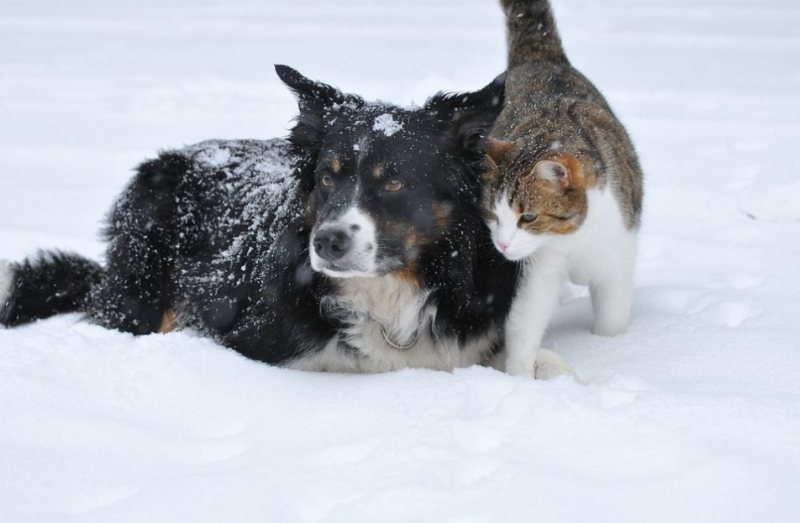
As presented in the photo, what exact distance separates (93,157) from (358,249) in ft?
17.0

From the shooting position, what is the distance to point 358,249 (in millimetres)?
3129

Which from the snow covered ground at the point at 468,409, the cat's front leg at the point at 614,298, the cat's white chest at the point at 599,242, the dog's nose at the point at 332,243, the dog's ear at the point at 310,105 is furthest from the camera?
the cat's front leg at the point at 614,298

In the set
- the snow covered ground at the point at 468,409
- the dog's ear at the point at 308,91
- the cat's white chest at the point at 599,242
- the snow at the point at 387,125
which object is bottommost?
the snow covered ground at the point at 468,409

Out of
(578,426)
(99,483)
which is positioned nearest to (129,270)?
(99,483)

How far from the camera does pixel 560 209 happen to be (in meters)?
3.26

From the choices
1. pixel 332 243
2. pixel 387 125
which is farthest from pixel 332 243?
pixel 387 125

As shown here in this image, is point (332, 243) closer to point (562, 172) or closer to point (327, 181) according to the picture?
point (327, 181)

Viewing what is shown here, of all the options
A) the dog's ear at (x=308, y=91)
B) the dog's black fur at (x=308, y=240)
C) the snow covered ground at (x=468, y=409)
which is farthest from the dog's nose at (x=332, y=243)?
the dog's ear at (x=308, y=91)

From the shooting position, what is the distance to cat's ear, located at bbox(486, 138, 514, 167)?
11.4 feet

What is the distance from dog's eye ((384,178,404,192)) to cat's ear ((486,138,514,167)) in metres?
0.42

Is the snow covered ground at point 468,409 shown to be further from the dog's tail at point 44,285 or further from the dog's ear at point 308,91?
the dog's ear at point 308,91

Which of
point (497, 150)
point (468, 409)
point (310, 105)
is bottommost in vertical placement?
point (468, 409)

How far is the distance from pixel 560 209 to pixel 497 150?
42 centimetres

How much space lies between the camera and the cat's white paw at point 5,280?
13.9 ft
